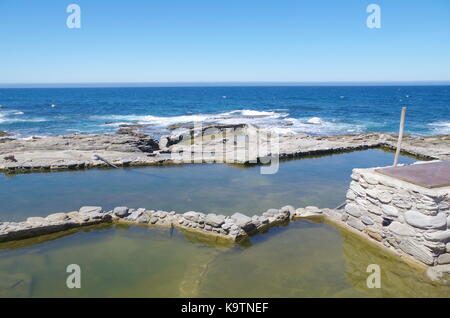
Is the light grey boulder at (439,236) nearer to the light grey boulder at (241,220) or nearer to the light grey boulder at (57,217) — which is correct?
the light grey boulder at (241,220)

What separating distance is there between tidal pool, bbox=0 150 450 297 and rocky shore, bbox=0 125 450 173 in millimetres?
4295

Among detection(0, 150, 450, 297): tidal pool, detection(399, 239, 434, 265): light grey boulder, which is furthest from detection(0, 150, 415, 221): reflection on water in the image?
detection(399, 239, 434, 265): light grey boulder

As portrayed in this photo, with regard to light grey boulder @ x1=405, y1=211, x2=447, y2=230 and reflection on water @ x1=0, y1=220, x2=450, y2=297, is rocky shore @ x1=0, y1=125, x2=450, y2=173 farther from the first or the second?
light grey boulder @ x1=405, y1=211, x2=447, y2=230

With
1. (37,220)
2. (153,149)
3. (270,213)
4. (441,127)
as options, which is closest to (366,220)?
(270,213)

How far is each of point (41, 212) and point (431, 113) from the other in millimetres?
66470

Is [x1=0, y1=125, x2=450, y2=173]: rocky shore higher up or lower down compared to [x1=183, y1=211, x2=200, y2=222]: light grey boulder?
higher up

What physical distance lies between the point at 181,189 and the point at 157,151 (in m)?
11.7

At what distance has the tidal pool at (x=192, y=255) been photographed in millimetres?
7871

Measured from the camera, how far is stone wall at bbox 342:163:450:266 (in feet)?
27.0

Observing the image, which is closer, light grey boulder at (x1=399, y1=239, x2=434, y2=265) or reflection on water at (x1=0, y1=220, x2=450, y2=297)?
reflection on water at (x1=0, y1=220, x2=450, y2=297)

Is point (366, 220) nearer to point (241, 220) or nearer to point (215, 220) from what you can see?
point (241, 220)

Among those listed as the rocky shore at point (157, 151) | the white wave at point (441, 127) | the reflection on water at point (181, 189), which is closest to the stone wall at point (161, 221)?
→ the reflection on water at point (181, 189)

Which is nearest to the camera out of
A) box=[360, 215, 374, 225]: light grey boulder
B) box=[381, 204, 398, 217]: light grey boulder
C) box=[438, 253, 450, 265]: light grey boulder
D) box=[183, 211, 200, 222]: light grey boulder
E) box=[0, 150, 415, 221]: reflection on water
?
box=[438, 253, 450, 265]: light grey boulder

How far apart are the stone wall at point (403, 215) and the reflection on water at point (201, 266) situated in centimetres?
54
